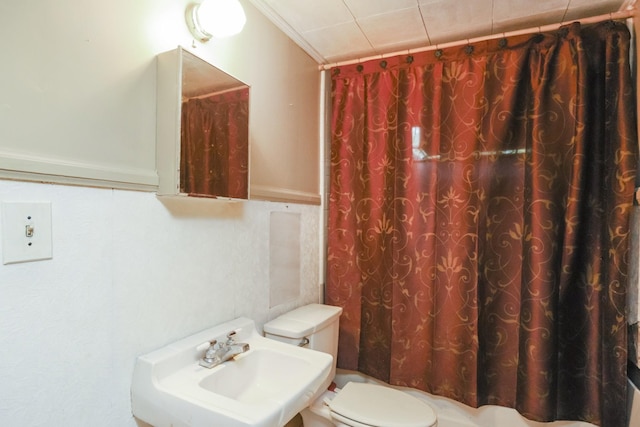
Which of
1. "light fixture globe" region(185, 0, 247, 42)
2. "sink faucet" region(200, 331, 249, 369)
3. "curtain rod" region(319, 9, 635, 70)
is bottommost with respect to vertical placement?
"sink faucet" region(200, 331, 249, 369)

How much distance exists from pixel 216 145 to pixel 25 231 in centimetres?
59

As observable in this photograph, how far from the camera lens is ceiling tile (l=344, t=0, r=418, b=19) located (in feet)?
4.87

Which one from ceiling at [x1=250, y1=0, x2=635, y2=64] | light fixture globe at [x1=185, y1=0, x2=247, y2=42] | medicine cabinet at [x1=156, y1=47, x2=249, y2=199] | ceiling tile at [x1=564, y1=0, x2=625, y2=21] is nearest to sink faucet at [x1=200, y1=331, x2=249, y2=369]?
medicine cabinet at [x1=156, y1=47, x2=249, y2=199]

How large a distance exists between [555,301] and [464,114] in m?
1.01

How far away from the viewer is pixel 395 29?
1.72 meters

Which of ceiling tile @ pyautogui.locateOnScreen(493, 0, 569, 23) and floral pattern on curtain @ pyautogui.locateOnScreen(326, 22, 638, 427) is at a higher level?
ceiling tile @ pyautogui.locateOnScreen(493, 0, 569, 23)

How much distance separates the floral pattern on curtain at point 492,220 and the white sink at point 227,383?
85 centimetres

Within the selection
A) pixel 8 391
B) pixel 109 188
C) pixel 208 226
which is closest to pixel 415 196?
pixel 208 226

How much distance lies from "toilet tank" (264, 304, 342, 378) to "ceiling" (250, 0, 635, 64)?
144cm

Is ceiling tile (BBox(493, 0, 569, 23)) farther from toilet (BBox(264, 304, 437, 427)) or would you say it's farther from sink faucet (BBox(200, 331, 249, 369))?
sink faucet (BBox(200, 331, 249, 369))

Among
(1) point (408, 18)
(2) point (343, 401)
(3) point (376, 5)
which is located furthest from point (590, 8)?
(2) point (343, 401)

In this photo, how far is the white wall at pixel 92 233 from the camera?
0.73 metres

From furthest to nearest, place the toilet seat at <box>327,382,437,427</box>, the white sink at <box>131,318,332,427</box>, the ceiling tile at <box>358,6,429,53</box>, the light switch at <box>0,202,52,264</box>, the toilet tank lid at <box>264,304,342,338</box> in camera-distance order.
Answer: the ceiling tile at <box>358,6,429,53</box>, the toilet tank lid at <box>264,304,342,338</box>, the toilet seat at <box>327,382,437,427</box>, the white sink at <box>131,318,332,427</box>, the light switch at <box>0,202,52,264</box>

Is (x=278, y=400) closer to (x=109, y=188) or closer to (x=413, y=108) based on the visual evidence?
(x=109, y=188)
